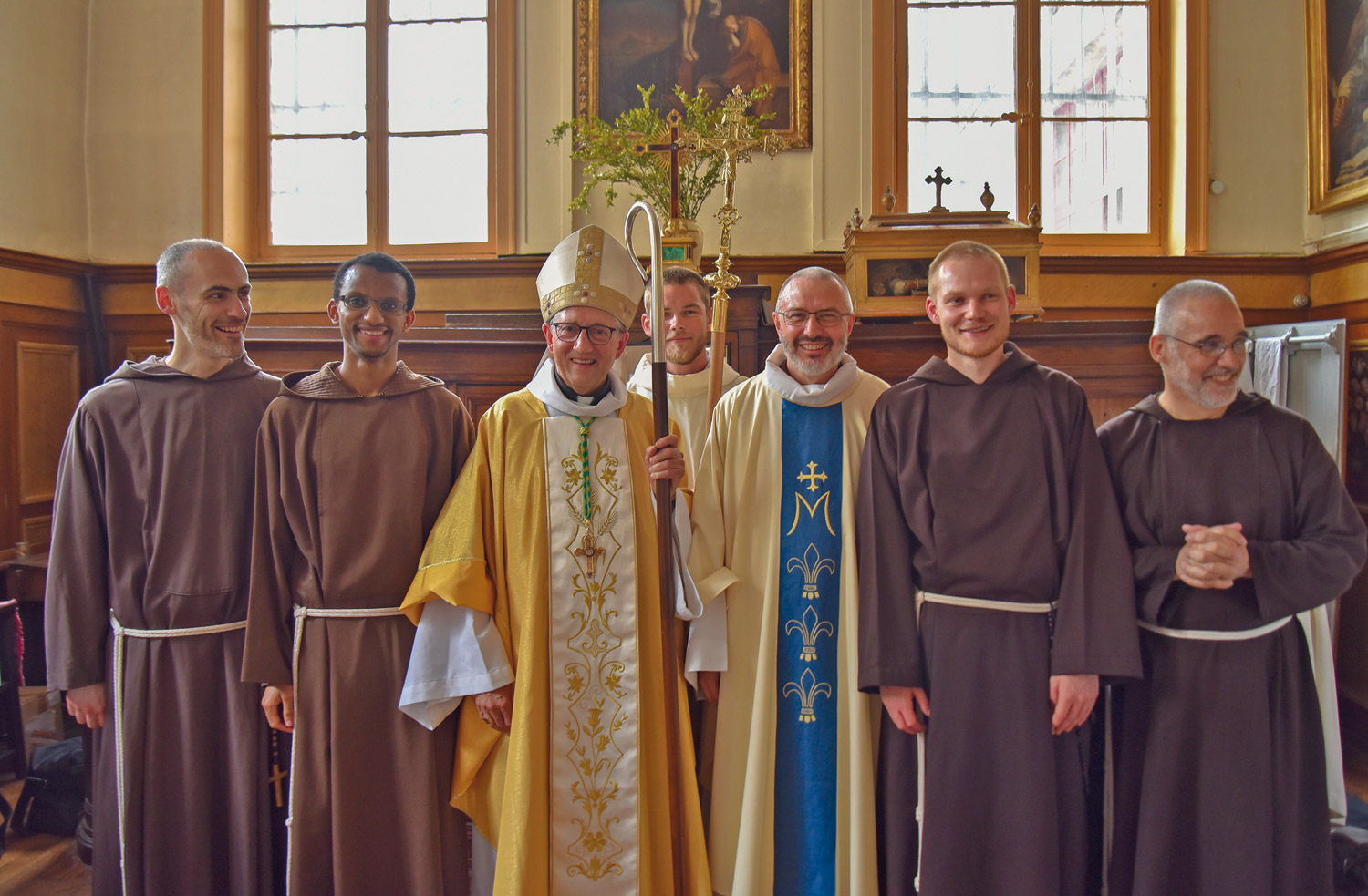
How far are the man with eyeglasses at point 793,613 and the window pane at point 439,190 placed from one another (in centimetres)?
400

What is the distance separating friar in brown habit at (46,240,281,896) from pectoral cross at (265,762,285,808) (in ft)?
0.11

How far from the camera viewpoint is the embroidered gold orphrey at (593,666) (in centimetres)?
222

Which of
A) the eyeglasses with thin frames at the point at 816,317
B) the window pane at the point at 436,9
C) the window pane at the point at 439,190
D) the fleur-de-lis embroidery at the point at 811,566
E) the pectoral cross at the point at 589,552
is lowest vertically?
the fleur-de-lis embroidery at the point at 811,566

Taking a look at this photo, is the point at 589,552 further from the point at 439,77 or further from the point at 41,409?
the point at 439,77

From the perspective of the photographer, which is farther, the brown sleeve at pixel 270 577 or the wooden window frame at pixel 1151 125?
the wooden window frame at pixel 1151 125

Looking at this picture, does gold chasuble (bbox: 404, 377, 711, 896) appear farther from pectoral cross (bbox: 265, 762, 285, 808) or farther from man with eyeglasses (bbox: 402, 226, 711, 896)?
pectoral cross (bbox: 265, 762, 285, 808)

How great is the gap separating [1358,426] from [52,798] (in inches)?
244

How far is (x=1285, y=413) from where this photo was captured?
7.14ft

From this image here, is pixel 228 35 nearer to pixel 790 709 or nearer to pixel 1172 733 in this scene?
pixel 790 709

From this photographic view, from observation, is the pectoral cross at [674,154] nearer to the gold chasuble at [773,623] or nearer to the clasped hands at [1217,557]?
the gold chasuble at [773,623]

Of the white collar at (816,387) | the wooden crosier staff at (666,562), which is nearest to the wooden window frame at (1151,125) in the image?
the white collar at (816,387)

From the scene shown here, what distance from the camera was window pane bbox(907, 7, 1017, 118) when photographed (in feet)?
18.9

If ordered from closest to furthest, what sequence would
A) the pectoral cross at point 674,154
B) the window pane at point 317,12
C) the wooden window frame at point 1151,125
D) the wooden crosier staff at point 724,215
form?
the wooden crosier staff at point 724,215
the pectoral cross at point 674,154
the wooden window frame at point 1151,125
the window pane at point 317,12

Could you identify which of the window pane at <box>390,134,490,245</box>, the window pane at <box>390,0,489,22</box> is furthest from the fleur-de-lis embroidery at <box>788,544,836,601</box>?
the window pane at <box>390,0,489,22</box>
